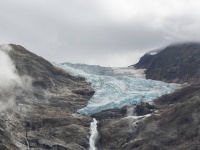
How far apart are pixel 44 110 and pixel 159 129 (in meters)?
34.6

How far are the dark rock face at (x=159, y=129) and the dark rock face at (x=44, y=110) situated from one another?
654 cm

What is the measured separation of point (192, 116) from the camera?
137m

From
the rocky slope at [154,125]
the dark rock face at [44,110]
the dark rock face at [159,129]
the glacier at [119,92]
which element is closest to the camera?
the dark rock face at [159,129]

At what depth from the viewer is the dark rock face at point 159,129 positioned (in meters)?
132

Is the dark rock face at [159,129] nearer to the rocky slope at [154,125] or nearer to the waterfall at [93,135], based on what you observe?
the rocky slope at [154,125]

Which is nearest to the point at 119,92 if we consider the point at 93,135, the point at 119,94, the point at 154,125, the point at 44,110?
the point at 119,94

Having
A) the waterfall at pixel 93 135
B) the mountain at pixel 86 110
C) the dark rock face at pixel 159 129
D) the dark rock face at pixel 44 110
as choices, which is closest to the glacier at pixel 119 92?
the mountain at pixel 86 110

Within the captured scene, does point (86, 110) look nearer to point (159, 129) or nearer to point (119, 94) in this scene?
point (119, 94)

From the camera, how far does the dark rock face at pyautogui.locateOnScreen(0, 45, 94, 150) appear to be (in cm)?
13775

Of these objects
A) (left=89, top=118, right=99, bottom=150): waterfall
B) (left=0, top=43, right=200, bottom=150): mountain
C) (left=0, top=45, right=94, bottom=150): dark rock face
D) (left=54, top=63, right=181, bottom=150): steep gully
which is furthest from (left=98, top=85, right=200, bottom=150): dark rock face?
(left=0, top=45, right=94, bottom=150): dark rock face

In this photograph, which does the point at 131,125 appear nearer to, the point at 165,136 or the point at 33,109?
the point at 165,136

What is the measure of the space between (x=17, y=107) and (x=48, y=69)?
121 feet

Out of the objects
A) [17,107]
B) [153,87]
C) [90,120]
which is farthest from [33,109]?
[153,87]

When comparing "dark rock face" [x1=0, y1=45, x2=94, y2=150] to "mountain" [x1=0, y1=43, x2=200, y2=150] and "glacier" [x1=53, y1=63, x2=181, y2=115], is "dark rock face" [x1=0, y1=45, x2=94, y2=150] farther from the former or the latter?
"glacier" [x1=53, y1=63, x2=181, y2=115]
